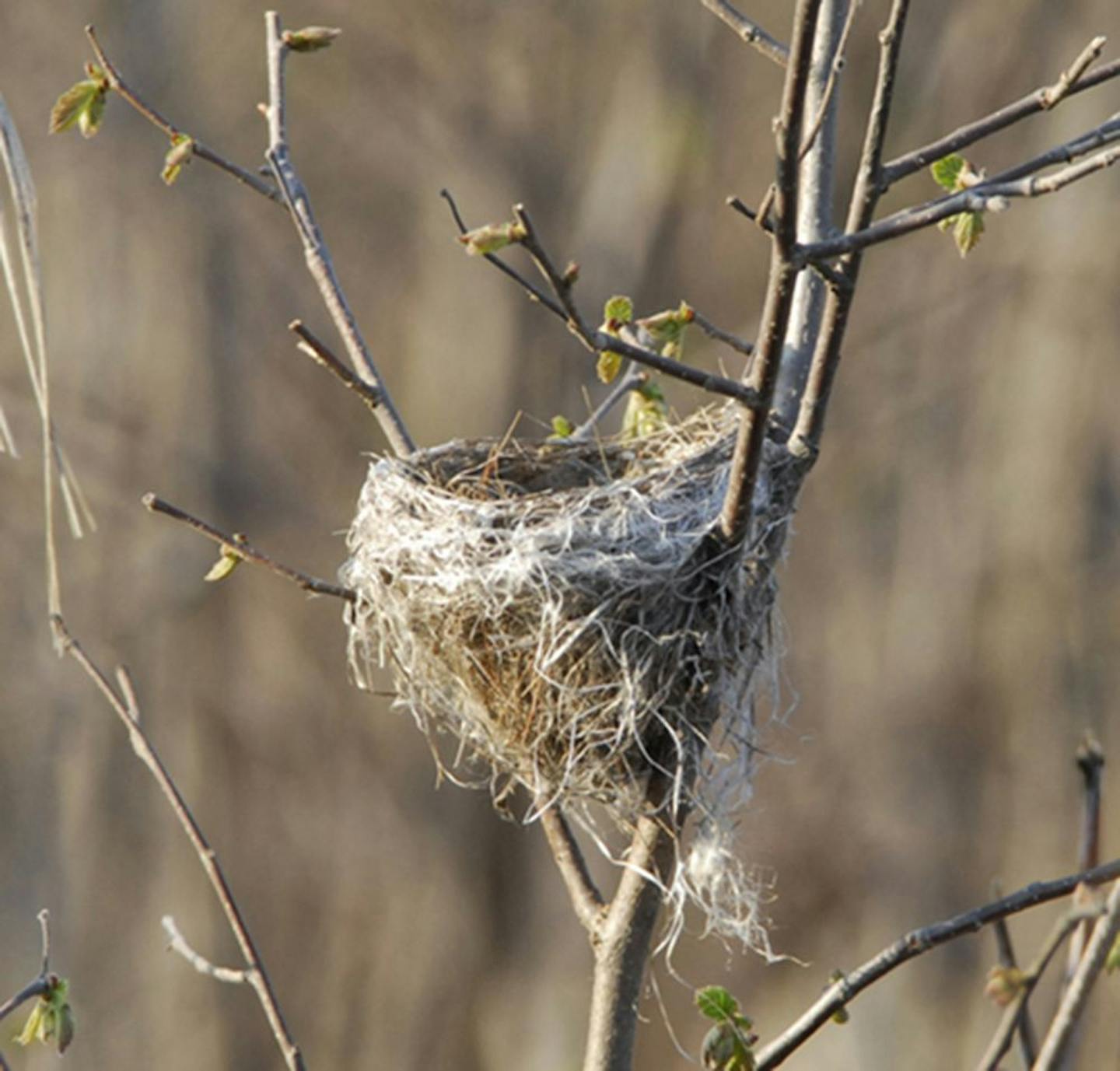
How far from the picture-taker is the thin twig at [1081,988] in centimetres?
208

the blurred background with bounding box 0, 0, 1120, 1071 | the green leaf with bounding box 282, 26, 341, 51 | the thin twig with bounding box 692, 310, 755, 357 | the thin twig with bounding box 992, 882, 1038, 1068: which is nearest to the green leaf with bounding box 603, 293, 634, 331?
the thin twig with bounding box 692, 310, 755, 357

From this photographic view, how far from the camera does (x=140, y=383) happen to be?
8.48 metres

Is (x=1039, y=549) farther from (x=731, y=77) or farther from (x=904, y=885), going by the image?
(x=731, y=77)

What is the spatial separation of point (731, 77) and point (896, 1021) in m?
4.80

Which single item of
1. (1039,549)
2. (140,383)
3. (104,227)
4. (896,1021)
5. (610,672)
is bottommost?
(610,672)

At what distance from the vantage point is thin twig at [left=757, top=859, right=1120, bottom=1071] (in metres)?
2.14

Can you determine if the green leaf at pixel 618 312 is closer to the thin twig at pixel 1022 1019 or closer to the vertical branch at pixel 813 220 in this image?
the vertical branch at pixel 813 220

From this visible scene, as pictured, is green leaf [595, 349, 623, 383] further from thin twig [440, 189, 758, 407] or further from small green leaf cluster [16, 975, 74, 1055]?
small green leaf cluster [16, 975, 74, 1055]

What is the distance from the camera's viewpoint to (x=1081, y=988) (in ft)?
6.95

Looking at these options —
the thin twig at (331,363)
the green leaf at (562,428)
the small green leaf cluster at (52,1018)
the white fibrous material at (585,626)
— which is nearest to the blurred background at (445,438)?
the green leaf at (562,428)

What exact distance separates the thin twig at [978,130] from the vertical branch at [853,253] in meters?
0.03

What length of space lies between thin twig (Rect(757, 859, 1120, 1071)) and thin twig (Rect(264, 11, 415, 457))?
1.06 metres

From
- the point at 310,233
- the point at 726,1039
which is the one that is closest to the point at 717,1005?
the point at 726,1039

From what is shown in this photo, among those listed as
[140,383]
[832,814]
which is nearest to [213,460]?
[140,383]
